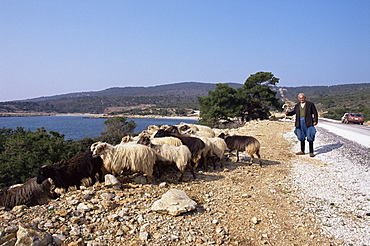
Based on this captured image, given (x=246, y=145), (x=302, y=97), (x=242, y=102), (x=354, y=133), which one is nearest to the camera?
(x=246, y=145)

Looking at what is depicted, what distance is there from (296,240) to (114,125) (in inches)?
1481

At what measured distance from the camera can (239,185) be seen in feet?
21.1

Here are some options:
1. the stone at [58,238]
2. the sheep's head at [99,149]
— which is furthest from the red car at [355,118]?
the stone at [58,238]

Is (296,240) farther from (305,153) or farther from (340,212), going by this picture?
(305,153)

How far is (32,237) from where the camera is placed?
10.6 feet

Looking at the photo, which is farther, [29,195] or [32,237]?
[29,195]

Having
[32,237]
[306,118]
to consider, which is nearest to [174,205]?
[32,237]

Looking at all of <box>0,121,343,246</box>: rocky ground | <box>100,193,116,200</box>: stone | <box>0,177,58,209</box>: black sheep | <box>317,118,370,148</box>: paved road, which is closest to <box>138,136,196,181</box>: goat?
<box>0,121,343,246</box>: rocky ground

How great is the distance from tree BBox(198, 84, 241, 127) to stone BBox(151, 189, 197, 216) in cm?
2932

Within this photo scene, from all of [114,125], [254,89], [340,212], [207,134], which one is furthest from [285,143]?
[114,125]

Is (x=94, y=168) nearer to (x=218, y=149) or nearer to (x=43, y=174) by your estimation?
(x=43, y=174)

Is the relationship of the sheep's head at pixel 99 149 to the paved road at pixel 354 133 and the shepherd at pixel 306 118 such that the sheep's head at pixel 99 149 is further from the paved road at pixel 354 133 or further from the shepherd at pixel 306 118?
the paved road at pixel 354 133

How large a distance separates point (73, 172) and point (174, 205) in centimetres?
278

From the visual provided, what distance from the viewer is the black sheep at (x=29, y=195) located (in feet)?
19.0
